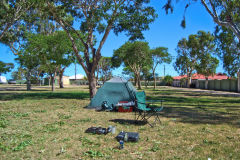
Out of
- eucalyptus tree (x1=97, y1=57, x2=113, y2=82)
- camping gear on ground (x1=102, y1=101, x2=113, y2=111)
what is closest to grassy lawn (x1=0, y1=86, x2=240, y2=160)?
camping gear on ground (x1=102, y1=101, x2=113, y2=111)

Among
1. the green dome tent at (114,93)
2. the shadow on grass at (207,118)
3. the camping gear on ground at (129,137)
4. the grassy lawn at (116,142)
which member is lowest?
the grassy lawn at (116,142)

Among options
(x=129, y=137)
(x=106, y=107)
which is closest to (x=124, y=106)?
(x=106, y=107)

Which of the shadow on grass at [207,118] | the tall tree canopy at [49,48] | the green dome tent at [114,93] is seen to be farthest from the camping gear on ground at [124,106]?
the tall tree canopy at [49,48]

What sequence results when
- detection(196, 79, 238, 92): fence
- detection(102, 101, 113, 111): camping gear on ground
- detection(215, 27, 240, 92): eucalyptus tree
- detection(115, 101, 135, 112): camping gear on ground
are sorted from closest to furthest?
detection(115, 101, 135, 112): camping gear on ground
detection(102, 101, 113, 111): camping gear on ground
detection(215, 27, 240, 92): eucalyptus tree
detection(196, 79, 238, 92): fence

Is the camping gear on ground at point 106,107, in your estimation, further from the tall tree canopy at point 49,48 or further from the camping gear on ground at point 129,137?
the tall tree canopy at point 49,48

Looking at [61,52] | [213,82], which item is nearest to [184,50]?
[213,82]

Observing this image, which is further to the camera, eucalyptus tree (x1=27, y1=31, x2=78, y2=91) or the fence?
the fence

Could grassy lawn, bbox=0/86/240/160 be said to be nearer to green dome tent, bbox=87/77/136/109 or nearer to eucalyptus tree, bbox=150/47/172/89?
green dome tent, bbox=87/77/136/109

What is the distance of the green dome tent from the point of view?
9.58m

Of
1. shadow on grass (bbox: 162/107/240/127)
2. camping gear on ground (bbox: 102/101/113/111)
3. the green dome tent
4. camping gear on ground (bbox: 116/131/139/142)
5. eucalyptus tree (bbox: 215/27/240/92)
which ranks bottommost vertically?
shadow on grass (bbox: 162/107/240/127)

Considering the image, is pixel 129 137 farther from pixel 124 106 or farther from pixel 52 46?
pixel 52 46

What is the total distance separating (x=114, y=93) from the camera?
31.6ft

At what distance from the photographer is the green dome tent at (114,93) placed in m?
9.58

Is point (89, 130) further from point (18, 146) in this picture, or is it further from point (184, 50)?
point (184, 50)
